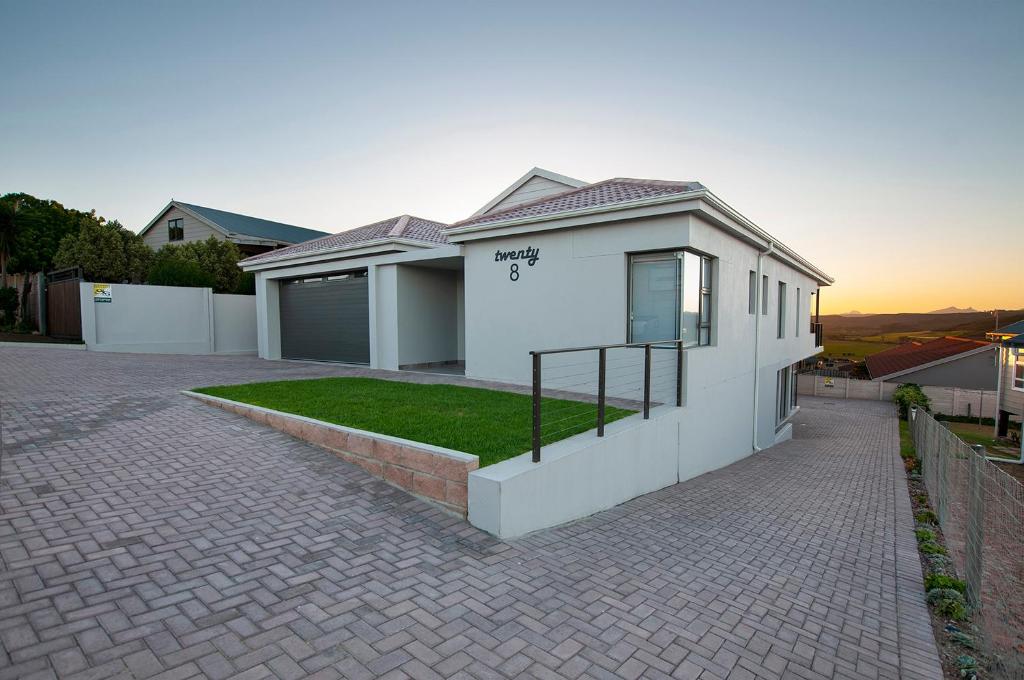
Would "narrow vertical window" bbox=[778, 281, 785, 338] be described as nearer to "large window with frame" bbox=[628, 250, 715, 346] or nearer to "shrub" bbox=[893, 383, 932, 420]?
"large window with frame" bbox=[628, 250, 715, 346]

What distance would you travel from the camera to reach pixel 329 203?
785 inches

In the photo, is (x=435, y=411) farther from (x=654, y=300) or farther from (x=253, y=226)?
(x=253, y=226)

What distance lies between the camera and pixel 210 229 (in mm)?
27969

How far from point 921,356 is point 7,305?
183ft

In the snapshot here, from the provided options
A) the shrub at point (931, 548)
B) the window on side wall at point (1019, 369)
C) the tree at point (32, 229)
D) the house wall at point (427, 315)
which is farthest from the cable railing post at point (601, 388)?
the tree at point (32, 229)

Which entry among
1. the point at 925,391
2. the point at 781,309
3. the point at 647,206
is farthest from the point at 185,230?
the point at 925,391

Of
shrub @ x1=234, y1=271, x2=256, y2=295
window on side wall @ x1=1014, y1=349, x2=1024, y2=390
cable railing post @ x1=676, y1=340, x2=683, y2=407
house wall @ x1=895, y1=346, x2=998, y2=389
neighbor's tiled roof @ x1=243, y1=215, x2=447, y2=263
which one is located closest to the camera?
cable railing post @ x1=676, y1=340, x2=683, y2=407

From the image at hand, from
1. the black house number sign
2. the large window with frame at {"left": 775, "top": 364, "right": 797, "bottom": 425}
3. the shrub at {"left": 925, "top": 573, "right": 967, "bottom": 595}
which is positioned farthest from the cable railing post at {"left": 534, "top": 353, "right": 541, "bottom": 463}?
the large window with frame at {"left": 775, "top": 364, "right": 797, "bottom": 425}

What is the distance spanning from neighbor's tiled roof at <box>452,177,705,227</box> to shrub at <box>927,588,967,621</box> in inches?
248

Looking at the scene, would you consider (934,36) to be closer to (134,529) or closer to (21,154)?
(134,529)

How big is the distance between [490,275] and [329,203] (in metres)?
12.0

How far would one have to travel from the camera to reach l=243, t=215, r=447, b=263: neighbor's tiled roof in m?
14.3

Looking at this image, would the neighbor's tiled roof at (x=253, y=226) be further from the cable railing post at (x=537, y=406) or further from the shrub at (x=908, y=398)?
the shrub at (x=908, y=398)

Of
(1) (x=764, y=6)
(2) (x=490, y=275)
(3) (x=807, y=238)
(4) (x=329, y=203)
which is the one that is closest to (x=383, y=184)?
(4) (x=329, y=203)
